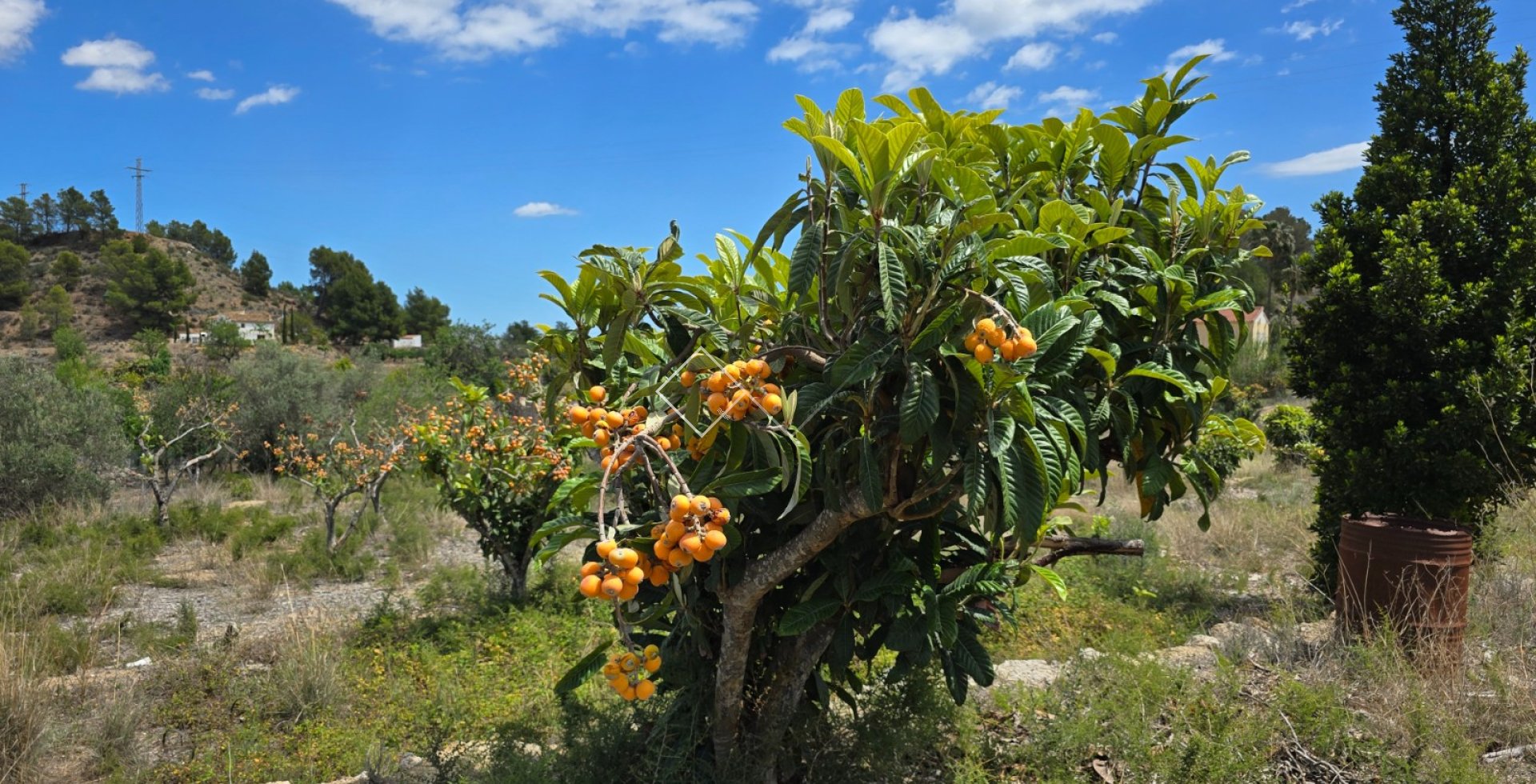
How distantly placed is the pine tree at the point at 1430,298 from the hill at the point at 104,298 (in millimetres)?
31994

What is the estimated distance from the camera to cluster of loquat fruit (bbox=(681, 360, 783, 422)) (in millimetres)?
1412

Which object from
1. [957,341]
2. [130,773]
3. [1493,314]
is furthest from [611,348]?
[1493,314]

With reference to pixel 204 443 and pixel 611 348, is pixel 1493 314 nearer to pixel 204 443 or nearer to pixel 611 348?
pixel 611 348

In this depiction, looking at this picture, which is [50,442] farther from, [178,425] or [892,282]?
[892,282]

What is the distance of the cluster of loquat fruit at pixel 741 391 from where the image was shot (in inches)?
55.6

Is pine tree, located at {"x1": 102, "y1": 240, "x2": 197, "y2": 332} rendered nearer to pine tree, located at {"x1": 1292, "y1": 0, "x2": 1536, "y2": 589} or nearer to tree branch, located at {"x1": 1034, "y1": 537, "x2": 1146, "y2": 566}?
pine tree, located at {"x1": 1292, "y1": 0, "x2": 1536, "y2": 589}

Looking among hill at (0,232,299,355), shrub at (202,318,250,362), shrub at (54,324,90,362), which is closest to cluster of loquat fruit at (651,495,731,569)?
shrub at (202,318,250,362)

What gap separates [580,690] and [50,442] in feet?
27.0

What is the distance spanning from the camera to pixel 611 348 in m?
1.90

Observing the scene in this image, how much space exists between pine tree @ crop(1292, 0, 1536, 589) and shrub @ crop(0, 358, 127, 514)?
34.9 ft

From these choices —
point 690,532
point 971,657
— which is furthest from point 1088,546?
point 690,532

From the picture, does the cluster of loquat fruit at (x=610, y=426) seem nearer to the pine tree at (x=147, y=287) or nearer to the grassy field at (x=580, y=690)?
the grassy field at (x=580, y=690)

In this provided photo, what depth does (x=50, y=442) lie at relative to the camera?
8656mm

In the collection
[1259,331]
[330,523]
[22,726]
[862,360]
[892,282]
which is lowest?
[22,726]
